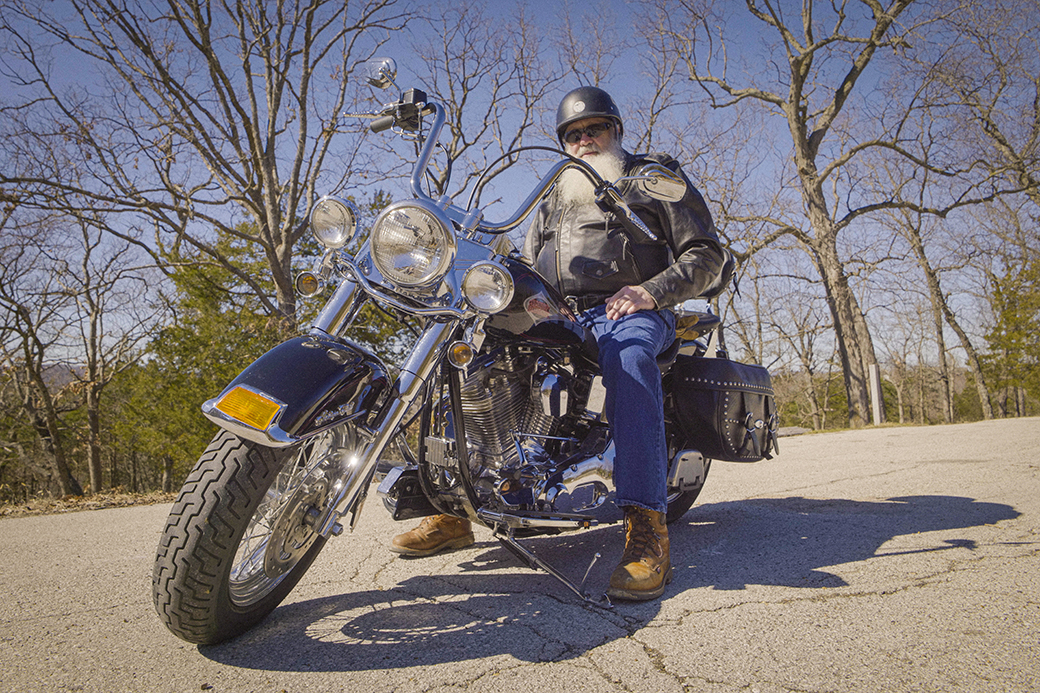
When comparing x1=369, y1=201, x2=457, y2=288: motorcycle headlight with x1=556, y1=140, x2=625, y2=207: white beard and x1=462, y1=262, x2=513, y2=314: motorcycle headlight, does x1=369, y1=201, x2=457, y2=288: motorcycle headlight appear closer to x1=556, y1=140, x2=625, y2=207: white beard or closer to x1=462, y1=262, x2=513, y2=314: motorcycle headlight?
x1=462, y1=262, x2=513, y2=314: motorcycle headlight

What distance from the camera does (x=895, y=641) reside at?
165 cm

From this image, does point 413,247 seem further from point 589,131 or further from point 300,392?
point 589,131

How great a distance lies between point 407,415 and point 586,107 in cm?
150

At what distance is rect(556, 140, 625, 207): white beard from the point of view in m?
2.70

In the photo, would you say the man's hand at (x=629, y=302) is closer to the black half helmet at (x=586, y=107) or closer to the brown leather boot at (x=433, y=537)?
the black half helmet at (x=586, y=107)

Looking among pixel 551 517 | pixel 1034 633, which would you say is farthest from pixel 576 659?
pixel 1034 633

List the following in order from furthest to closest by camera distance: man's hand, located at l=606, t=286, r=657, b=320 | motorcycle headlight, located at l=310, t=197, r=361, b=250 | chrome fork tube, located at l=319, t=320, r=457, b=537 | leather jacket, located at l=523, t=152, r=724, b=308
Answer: leather jacket, located at l=523, t=152, r=724, b=308, man's hand, located at l=606, t=286, r=657, b=320, motorcycle headlight, located at l=310, t=197, r=361, b=250, chrome fork tube, located at l=319, t=320, r=457, b=537

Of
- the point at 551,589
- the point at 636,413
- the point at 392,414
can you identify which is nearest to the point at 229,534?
the point at 392,414

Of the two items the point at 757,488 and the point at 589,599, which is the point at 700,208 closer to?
the point at 589,599

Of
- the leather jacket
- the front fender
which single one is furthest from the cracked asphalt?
the leather jacket

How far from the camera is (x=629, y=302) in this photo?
231cm

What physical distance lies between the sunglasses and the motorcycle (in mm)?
500

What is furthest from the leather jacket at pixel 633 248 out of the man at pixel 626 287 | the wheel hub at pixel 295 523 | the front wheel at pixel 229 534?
the wheel hub at pixel 295 523

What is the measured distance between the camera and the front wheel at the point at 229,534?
152cm
